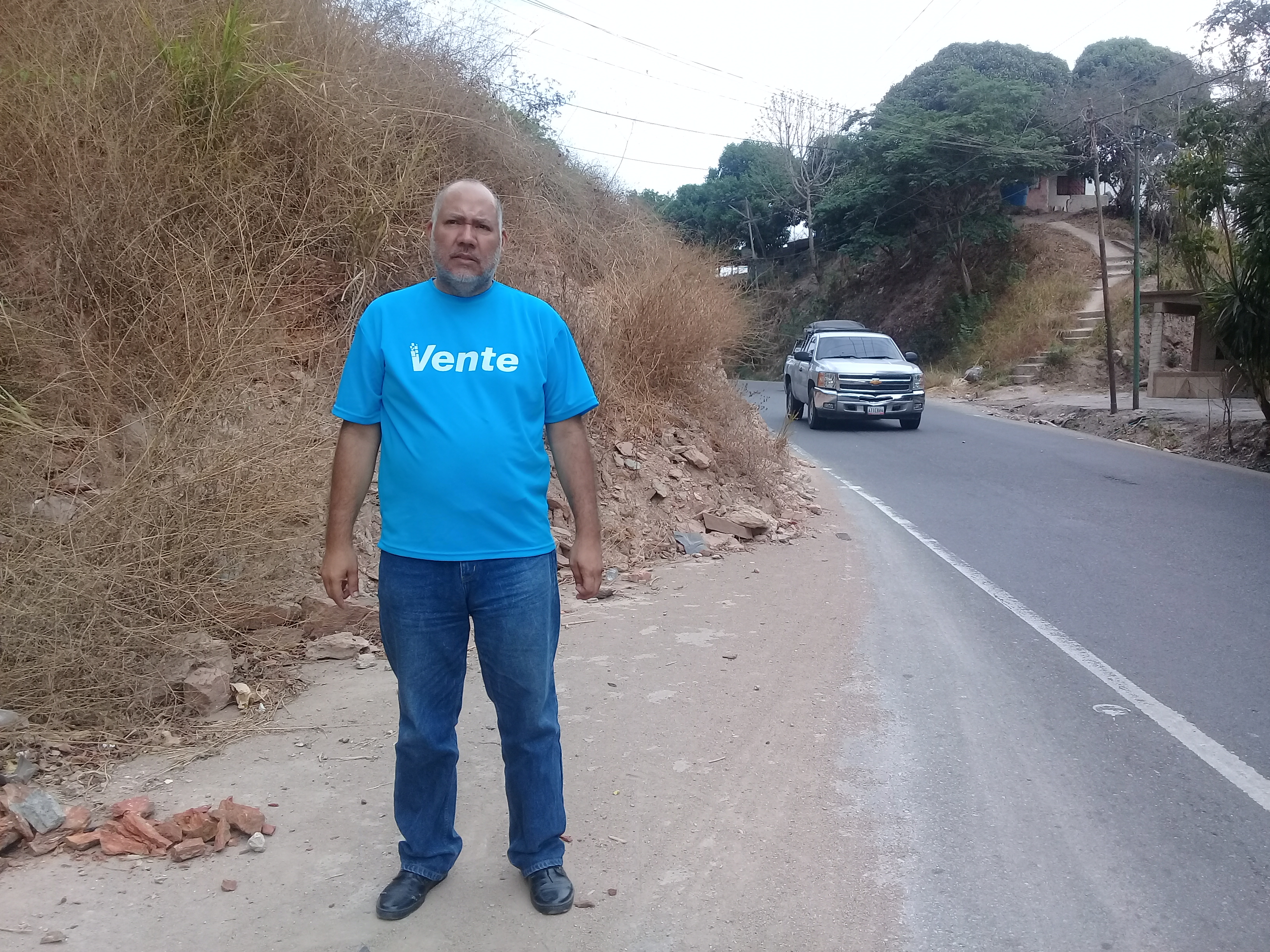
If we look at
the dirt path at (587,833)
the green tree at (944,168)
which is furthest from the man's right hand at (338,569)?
the green tree at (944,168)

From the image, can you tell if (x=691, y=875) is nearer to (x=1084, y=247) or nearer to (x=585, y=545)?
(x=585, y=545)

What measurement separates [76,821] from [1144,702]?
4.67 meters

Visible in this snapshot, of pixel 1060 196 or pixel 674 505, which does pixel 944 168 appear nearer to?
pixel 1060 196

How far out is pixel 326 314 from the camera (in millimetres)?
8328

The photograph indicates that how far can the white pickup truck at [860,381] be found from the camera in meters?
19.7

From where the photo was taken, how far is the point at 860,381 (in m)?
19.8

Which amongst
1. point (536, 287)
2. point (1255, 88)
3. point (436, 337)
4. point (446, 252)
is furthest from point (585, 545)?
point (1255, 88)

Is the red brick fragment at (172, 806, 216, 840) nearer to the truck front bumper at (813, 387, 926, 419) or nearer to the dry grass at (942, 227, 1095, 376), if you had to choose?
the truck front bumper at (813, 387, 926, 419)

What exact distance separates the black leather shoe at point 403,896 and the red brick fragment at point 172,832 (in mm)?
812

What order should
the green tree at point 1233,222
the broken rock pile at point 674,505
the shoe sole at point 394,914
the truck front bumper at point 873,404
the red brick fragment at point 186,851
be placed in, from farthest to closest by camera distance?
1. the truck front bumper at point 873,404
2. the green tree at point 1233,222
3. the broken rock pile at point 674,505
4. the red brick fragment at point 186,851
5. the shoe sole at point 394,914

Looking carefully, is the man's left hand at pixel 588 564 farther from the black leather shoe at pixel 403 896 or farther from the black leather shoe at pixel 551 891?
the black leather shoe at pixel 403 896

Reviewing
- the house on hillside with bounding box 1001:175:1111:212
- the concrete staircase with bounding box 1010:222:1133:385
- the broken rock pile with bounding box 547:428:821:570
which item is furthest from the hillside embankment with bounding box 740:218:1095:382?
the broken rock pile with bounding box 547:428:821:570

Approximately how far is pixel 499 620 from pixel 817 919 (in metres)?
1.33

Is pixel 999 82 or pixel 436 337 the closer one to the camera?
pixel 436 337
